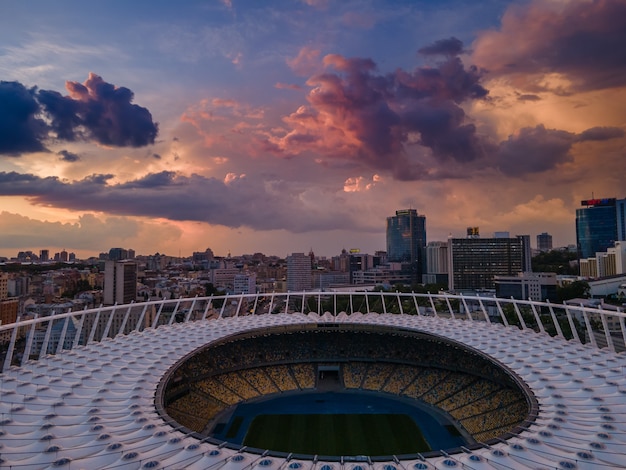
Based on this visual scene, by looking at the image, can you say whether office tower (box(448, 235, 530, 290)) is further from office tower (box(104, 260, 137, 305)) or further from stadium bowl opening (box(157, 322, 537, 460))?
office tower (box(104, 260, 137, 305))

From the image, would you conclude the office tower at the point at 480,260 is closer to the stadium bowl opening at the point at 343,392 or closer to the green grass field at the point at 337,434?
the stadium bowl opening at the point at 343,392

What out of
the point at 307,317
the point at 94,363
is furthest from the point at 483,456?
the point at 307,317

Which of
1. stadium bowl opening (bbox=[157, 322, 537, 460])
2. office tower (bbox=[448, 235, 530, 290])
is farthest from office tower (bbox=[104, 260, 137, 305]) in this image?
office tower (bbox=[448, 235, 530, 290])

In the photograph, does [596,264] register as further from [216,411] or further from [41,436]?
[41,436]

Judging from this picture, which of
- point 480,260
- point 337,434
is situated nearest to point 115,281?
point 337,434

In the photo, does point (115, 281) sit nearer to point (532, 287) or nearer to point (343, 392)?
point (343, 392)

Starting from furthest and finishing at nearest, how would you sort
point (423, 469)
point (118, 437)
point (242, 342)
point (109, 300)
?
point (109, 300) < point (242, 342) < point (118, 437) < point (423, 469)
